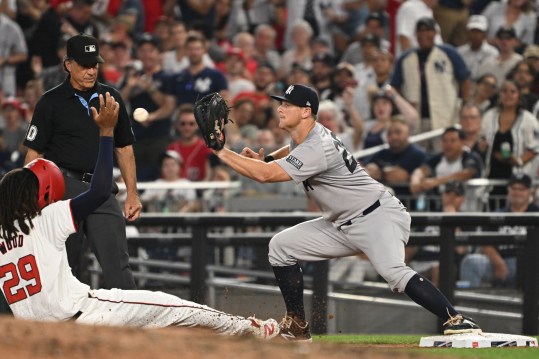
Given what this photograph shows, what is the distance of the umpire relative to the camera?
7168 mm

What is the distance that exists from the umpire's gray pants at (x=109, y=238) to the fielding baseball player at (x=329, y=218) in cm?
81

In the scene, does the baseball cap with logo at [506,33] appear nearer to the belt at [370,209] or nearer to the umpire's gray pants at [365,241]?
the umpire's gray pants at [365,241]

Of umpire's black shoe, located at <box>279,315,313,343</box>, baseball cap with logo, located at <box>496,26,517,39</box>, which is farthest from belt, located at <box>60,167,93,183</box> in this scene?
baseball cap with logo, located at <box>496,26,517,39</box>

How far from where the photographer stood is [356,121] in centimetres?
1273

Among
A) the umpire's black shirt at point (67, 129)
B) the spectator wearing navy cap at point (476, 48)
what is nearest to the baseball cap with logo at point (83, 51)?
the umpire's black shirt at point (67, 129)

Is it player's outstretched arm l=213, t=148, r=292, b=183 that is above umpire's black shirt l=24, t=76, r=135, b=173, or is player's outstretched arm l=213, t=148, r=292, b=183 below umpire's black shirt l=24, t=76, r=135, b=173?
below

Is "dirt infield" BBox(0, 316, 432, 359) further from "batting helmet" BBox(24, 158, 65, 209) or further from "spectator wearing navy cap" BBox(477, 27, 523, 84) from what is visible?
"spectator wearing navy cap" BBox(477, 27, 523, 84)

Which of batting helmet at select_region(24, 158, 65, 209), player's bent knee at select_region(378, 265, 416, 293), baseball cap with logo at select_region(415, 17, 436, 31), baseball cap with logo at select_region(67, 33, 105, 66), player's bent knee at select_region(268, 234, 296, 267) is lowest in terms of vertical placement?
player's bent knee at select_region(378, 265, 416, 293)

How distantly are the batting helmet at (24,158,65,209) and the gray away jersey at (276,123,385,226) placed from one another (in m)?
1.54

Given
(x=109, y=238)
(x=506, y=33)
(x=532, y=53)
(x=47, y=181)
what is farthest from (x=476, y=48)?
(x=47, y=181)

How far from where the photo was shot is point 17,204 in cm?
596

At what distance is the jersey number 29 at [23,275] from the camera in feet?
19.7

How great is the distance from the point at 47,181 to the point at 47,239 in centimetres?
29

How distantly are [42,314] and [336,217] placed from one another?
6.75 ft
